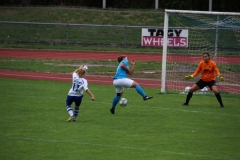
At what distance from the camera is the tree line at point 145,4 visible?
50688mm

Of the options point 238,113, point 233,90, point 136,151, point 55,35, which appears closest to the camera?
point 136,151

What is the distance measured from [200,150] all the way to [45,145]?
11.3ft

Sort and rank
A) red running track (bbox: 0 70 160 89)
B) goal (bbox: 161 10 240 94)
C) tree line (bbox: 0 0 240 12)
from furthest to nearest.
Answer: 1. tree line (bbox: 0 0 240 12)
2. red running track (bbox: 0 70 160 89)
3. goal (bbox: 161 10 240 94)

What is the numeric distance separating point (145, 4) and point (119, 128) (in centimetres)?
4024

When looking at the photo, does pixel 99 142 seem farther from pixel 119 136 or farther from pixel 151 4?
pixel 151 4

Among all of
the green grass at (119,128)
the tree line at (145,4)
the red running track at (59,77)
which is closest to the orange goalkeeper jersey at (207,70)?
the green grass at (119,128)

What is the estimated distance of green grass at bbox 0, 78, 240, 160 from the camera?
1257cm

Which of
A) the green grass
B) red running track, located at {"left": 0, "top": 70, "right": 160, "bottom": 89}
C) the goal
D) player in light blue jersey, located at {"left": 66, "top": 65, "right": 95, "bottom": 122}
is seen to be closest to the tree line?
the goal

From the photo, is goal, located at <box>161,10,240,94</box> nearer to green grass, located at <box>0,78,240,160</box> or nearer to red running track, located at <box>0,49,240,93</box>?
red running track, located at <box>0,49,240,93</box>

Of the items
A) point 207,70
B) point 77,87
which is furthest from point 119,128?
point 207,70

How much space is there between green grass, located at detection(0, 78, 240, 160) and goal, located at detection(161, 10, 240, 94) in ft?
9.38

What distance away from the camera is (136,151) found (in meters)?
12.7

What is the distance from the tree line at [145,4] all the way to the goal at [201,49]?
791 inches

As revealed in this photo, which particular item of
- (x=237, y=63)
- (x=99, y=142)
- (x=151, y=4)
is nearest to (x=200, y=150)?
(x=99, y=142)
